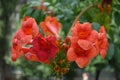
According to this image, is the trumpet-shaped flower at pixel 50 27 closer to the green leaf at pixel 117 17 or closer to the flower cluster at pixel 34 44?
the flower cluster at pixel 34 44

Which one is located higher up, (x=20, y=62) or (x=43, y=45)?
(x=43, y=45)

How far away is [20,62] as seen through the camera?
8.75 m

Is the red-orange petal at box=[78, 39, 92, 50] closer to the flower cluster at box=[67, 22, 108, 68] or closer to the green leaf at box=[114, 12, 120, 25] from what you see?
the flower cluster at box=[67, 22, 108, 68]

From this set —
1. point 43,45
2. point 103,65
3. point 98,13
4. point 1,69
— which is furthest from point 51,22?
point 1,69

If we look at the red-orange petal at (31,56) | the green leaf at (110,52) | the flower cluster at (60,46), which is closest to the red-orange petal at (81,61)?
the flower cluster at (60,46)

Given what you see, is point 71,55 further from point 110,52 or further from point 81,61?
point 110,52

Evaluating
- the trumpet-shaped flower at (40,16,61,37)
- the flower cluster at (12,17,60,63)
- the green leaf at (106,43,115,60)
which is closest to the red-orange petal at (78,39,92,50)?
the flower cluster at (12,17,60,63)

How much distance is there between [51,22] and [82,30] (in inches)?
13.3

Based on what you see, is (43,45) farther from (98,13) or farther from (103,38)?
(98,13)

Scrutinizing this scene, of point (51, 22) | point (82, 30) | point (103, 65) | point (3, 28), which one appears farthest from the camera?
point (3, 28)

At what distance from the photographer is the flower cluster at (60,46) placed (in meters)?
1.45

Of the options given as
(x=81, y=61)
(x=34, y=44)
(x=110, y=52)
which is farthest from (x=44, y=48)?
(x=110, y=52)

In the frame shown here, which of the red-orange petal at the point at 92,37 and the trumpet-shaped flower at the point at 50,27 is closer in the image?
the red-orange petal at the point at 92,37

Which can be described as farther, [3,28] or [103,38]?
[3,28]
